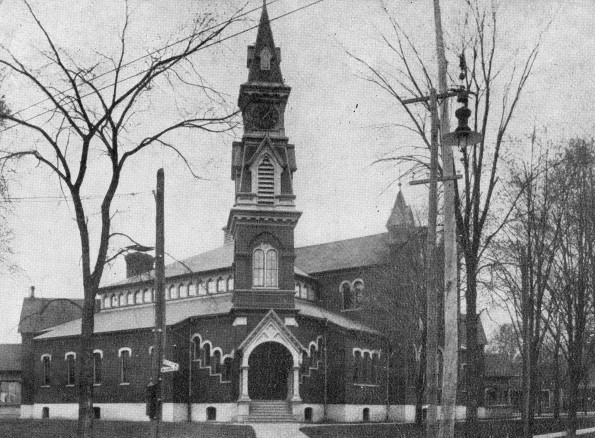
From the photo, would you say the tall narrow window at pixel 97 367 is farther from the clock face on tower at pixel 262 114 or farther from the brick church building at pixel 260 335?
the clock face on tower at pixel 262 114

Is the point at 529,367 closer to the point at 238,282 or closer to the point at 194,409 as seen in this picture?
the point at 238,282

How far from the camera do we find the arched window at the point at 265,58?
4350 cm

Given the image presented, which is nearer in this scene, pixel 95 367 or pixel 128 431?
pixel 128 431

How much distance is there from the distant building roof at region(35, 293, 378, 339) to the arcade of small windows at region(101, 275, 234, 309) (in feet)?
1.47

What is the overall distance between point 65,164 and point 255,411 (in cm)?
2274

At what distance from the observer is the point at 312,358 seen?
43.3m

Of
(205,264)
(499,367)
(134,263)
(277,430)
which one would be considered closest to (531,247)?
(277,430)

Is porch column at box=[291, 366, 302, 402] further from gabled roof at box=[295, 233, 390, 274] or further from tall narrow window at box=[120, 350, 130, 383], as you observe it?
gabled roof at box=[295, 233, 390, 274]


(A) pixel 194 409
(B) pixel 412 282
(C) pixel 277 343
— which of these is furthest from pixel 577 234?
(A) pixel 194 409

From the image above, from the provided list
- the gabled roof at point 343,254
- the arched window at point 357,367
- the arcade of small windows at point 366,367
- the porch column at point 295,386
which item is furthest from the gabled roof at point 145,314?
the gabled roof at point 343,254

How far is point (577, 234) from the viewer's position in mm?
28250

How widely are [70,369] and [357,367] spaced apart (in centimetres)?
1799

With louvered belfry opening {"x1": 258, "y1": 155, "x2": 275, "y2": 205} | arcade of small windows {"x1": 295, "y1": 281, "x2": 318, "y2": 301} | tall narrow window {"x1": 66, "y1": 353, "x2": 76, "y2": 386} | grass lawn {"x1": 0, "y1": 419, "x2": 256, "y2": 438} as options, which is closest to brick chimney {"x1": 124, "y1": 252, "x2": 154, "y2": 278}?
tall narrow window {"x1": 66, "y1": 353, "x2": 76, "y2": 386}

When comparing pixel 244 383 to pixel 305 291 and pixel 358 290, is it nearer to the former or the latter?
pixel 305 291
